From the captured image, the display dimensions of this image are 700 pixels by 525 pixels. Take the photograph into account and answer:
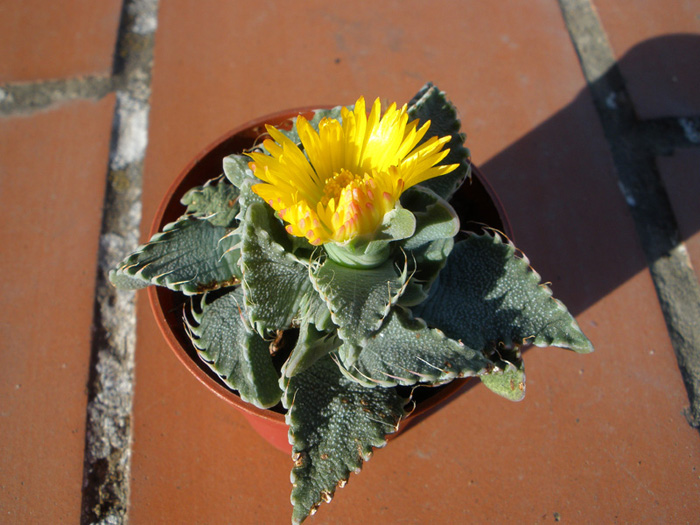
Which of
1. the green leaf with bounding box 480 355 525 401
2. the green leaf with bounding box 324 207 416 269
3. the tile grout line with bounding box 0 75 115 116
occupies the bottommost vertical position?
the green leaf with bounding box 480 355 525 401

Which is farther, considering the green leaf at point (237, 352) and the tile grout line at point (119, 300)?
the tile grout line at point (119, 300)

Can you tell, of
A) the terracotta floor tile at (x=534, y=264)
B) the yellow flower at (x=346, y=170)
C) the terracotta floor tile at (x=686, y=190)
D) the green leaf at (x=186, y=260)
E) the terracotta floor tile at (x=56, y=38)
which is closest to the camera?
the yellow flower at (x=346, y=170)

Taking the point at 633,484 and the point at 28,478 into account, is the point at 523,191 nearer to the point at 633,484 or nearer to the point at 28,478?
the point at 633,484

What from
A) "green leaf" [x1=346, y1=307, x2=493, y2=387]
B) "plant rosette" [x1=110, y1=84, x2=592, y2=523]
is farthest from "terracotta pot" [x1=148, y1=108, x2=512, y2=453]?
"green leaf" [x1=346, y1=307, x2=493, y2=387]

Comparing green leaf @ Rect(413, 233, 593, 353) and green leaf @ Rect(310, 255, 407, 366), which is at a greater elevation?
green leaf @ Rect(310, 255, 407, 366)

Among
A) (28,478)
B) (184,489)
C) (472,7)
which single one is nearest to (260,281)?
(184,489)

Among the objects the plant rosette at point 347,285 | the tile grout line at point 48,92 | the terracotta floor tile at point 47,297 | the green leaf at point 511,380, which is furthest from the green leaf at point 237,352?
the tile grout line at point 48,92

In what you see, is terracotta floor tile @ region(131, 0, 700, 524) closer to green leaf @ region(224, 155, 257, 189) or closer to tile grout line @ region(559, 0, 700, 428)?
tile grout line @ region(559, 0, 700, 428)

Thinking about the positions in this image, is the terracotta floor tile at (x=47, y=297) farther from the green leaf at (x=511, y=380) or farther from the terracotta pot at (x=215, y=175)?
the green leaf at (x=511, y=380)
